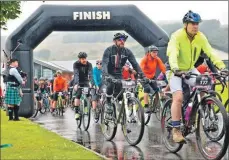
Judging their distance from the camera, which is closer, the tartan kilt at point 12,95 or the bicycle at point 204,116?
the bicycle at point 204,116

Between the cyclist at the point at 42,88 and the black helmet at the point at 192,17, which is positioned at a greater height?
the black helmet at the point at 192,17

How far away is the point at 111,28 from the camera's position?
58.3 ft

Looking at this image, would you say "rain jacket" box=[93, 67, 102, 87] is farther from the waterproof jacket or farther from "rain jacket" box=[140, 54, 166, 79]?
the waterproof jacket

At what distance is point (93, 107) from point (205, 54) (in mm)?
5438

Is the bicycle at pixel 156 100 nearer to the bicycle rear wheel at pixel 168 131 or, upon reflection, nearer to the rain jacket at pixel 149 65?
the rain jacket at pixel 149 65

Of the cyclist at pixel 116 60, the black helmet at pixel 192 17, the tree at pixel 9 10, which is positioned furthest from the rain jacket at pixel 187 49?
the tree at pixel 9 10

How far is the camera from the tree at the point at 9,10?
82.2 feet

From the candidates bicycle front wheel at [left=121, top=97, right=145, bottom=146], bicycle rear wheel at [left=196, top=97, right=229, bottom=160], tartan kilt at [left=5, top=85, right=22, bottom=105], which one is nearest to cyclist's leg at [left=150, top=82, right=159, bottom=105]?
bicycle front wheel at [left=121, top=97, right=145, bottom=146]

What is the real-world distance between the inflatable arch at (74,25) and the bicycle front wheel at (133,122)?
27.9 feet

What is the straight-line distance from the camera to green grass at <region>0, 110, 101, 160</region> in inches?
298

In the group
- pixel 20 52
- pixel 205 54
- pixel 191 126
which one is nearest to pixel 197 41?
pixel 205 54

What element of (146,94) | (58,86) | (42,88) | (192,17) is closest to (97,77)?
(146,94)

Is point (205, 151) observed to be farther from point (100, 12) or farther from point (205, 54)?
point (100, 12)

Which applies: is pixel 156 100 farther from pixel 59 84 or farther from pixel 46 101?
pixel 46 101
